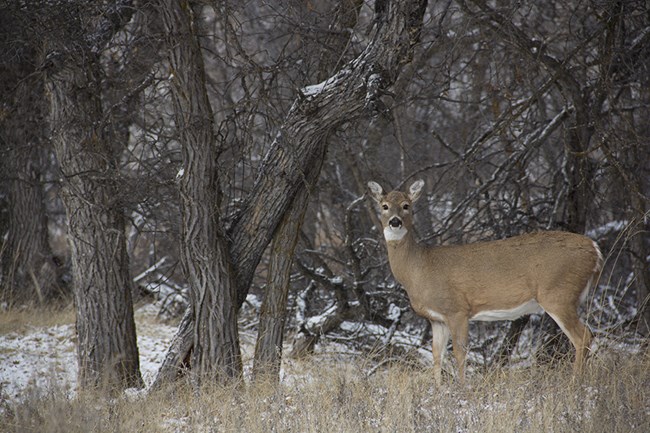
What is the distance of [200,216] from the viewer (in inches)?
265

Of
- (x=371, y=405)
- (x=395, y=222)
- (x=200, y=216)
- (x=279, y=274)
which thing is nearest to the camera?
(x=371, y=405)

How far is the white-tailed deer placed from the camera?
726 centimetres

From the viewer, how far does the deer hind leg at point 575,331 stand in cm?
702

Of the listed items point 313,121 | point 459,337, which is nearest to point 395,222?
point 459,337

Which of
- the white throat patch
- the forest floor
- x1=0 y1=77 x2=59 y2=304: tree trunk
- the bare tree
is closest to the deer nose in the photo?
the white throat patch

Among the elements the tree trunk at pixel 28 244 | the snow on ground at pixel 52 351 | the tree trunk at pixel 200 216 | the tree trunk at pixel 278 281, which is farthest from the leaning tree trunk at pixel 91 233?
the tree trunk at pixel 28 244

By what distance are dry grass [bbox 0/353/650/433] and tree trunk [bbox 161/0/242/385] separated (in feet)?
1.44

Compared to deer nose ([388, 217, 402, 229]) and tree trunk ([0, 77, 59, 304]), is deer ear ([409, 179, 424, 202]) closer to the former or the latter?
deer nose ([388, 217, 402, 229])

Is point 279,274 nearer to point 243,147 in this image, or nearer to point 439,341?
point 243,147

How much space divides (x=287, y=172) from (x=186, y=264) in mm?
1145

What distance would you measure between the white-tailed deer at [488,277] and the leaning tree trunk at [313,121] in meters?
1.26

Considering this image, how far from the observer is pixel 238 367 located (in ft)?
22.7

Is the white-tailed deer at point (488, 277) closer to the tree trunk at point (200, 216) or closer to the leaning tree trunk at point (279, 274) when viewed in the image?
the leaning tree trunk at point (279, 274)

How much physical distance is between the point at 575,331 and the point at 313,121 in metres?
2.93
